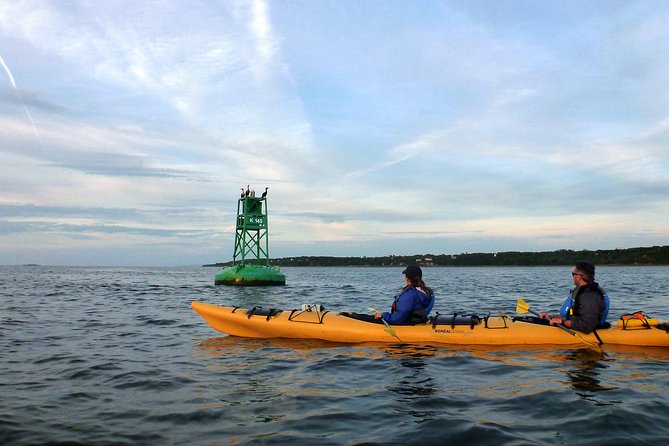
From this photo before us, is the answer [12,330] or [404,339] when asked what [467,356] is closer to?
[404,339]

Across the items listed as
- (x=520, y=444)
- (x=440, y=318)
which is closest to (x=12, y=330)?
(x=440, y=318)

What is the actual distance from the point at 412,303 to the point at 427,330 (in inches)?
22.1

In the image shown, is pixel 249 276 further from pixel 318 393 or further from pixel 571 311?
pixel 318 393

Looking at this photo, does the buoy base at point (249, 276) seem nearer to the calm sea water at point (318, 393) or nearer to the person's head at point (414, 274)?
the calm sea water at point (318, 393)

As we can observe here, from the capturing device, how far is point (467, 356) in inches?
334

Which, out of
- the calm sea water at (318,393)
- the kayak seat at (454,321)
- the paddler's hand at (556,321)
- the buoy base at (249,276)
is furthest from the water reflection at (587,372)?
the buoy base at (249,276)

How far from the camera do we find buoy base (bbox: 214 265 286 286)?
32.8 meters

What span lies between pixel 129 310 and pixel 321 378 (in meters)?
11.5

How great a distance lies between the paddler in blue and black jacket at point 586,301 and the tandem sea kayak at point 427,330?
255mm

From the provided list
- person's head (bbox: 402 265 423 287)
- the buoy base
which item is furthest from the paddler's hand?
the buoy base

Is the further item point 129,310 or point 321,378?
point 129,310

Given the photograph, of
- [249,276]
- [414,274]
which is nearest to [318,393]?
[414,274]

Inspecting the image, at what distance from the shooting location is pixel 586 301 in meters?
8.68

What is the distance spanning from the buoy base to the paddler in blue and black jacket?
2568cm
